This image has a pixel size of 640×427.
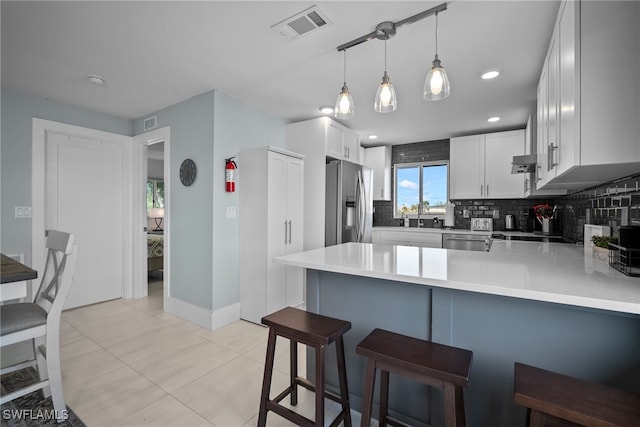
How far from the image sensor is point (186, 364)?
2.35 meters

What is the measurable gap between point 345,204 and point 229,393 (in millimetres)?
2509

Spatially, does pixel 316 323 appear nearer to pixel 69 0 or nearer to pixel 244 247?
pixel 244 247

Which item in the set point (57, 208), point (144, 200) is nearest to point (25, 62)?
point (57, 208)

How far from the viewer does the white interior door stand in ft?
11.2

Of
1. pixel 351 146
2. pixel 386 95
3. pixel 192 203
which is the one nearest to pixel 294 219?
pixel 192 203

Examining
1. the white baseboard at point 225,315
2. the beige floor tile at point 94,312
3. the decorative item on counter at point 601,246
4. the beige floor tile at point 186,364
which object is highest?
the decorative item on counter at point 601,246

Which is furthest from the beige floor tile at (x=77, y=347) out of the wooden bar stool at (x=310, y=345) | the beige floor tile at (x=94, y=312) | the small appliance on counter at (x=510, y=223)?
the small appliance on counter at (x=510, y=223)

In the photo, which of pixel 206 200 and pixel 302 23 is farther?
pixel 206 200

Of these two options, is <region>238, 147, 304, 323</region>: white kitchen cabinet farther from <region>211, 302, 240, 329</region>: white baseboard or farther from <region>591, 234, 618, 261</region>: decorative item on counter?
<region>591, 234, 618, 261</region>: decorative item on counter

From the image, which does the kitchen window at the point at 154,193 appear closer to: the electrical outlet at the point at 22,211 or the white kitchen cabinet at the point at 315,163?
the electrical outlet at the point at 22,211

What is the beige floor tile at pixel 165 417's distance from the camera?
1693 millimetres

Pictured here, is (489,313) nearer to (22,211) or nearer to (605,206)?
(605,206)

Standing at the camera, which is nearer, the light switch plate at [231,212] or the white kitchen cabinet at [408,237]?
the light switch plate at [231,212]

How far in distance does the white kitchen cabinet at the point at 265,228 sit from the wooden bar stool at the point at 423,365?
6.45ft
